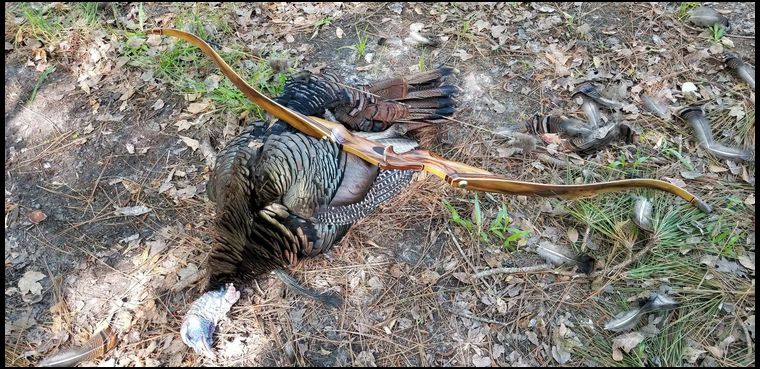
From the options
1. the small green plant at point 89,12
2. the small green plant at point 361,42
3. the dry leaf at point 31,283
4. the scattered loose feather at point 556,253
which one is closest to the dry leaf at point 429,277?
the scattered loose feather at point 556,253

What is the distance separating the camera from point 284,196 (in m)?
2.76

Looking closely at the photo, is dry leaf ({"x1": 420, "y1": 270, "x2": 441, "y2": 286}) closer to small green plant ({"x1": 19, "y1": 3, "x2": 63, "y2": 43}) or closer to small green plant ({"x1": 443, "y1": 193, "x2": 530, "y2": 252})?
small green plant ({"x1": 443, "y1": 193, "x2": 530, "y2": 252})

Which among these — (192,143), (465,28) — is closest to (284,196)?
(192,143)

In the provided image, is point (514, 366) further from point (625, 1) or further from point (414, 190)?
→ point (625, 1)

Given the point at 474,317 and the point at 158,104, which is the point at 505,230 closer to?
the point at 474,317

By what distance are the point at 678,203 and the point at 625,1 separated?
187cm

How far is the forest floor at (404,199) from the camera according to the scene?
2.77m

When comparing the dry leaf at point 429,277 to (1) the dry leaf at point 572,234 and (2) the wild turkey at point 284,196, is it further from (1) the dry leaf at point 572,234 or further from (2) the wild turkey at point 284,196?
(1) the dry leaf at point 572,234

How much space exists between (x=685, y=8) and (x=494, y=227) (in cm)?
239

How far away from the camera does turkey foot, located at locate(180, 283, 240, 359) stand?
105 inches

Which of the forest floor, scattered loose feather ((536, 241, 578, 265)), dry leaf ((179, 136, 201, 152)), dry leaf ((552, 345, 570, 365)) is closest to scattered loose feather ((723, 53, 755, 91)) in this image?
the forest floor

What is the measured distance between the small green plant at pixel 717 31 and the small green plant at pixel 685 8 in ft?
0.72

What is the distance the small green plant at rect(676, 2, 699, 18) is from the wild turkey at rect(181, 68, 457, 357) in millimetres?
2423

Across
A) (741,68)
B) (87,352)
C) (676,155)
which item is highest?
(741,68)
